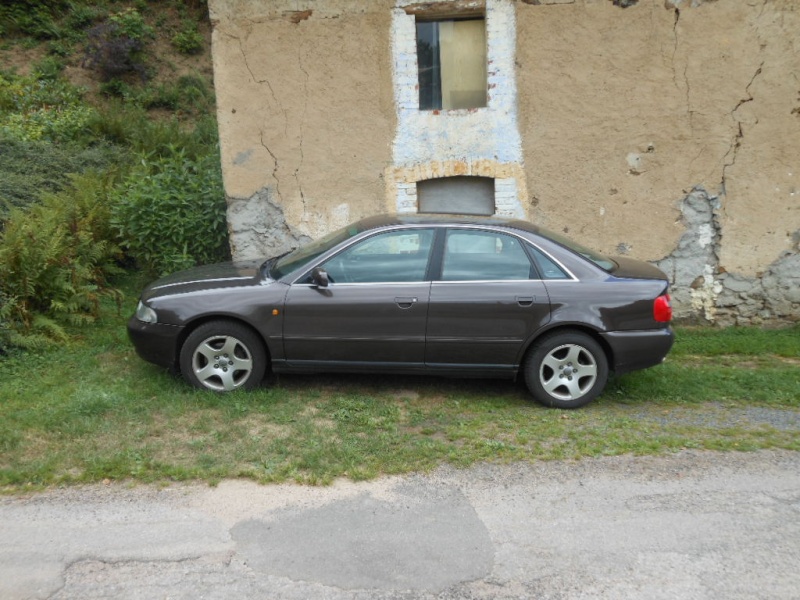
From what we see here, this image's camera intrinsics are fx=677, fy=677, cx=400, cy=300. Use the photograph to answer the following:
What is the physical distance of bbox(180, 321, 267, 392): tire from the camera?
5496mm

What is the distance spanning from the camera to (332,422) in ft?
17.0

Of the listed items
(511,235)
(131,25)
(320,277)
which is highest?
(131,25)

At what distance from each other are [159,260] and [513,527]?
20.4 feet

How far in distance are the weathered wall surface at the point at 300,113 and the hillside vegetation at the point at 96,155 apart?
2.72 ft

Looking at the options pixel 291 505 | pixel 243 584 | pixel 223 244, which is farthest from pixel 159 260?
pixel 243 584

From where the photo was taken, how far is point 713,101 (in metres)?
7.51

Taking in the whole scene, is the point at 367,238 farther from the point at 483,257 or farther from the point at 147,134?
the point at 147,134

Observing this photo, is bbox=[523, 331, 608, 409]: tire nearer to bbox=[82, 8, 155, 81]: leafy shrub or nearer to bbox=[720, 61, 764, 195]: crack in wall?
bbox=[720, 61, 764, 195]: crack in wall

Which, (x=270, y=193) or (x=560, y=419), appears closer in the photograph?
(x=560, y=419)

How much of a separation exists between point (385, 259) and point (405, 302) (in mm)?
423

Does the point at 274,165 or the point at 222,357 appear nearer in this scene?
the point at 222,357

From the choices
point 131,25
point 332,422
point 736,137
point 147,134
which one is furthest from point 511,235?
point 131,25

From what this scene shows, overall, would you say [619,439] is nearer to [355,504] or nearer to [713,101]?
[355,504]

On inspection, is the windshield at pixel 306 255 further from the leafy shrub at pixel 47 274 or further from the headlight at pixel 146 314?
the leafy shrub at pixel 47 274
